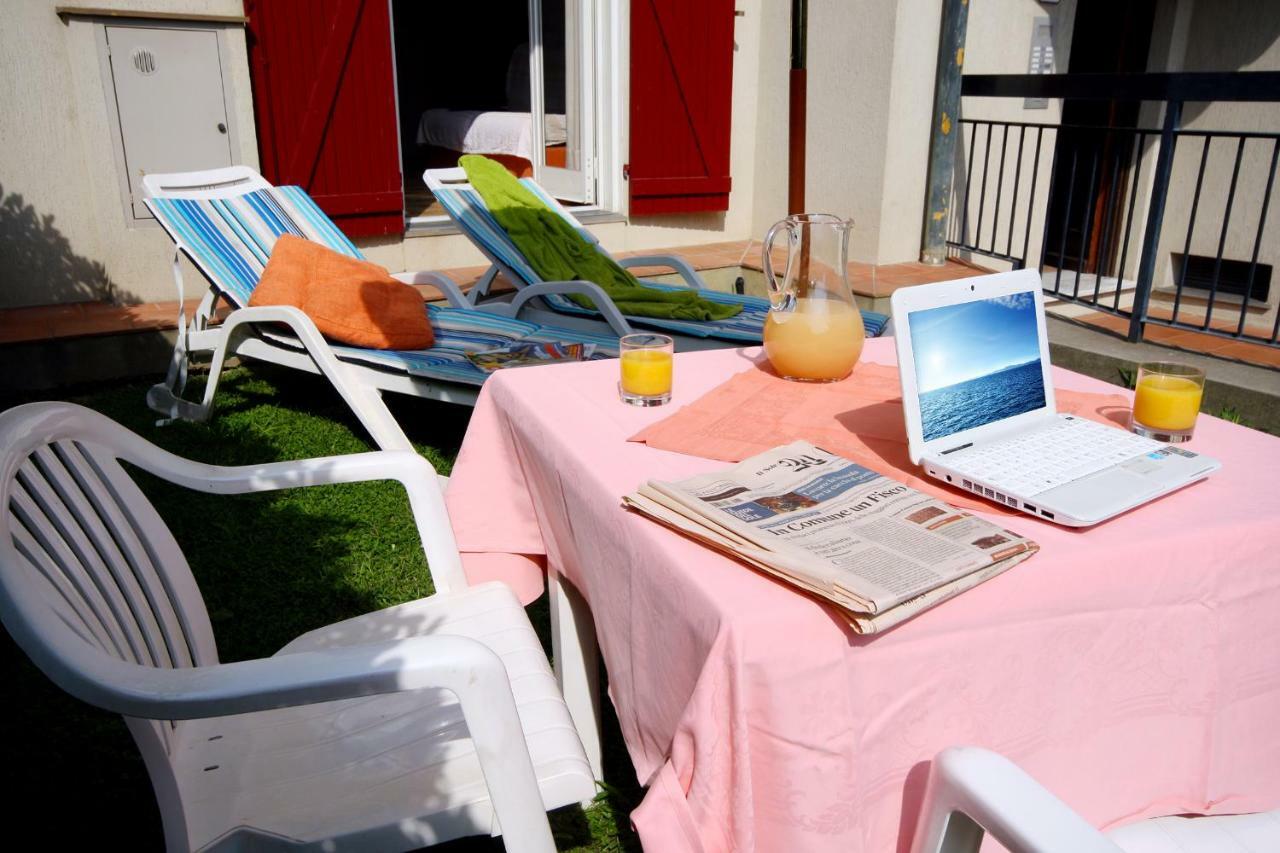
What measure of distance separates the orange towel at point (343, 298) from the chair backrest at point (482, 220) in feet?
2.22

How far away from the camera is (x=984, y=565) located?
1010mm

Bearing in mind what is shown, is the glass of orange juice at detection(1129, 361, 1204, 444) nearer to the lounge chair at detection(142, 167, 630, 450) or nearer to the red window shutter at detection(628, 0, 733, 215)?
the lounge chair at detection(142, 167, 630, 450)

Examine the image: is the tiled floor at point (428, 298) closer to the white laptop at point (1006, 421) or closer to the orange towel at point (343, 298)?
the orange towel at point (343, 298)

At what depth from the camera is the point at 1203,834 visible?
44.6 inches

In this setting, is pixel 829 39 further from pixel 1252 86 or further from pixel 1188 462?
pixel 1188 462

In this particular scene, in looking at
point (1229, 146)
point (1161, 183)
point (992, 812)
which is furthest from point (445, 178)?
point (1229, 146)

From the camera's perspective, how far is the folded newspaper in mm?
960

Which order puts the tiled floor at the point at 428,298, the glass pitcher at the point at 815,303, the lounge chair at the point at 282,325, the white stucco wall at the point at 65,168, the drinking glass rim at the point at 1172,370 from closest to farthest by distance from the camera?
1. the drinking glass rim at the point at 1172,370
2. the glass pitcher at the point at 815,303
3. the lounge chair at the point at 282,325
4. the tiled floor at the point at 428,298
5. the white stucco wall at the point at 65,168

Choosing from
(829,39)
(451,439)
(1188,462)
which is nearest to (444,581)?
(1188,462)

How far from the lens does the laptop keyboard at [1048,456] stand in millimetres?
1228

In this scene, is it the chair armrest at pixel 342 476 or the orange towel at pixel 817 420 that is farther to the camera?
the chair armrest at pixel 342 476

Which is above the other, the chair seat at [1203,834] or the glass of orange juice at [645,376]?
the glass of orange juice at [645,376]

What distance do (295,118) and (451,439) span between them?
239 centimetres

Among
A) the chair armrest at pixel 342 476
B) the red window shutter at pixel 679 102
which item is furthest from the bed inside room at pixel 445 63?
the chair armrest at pixel 342 476
